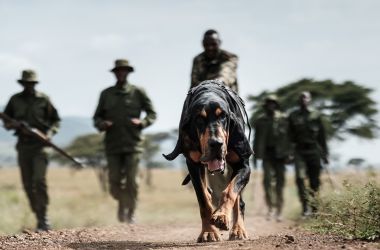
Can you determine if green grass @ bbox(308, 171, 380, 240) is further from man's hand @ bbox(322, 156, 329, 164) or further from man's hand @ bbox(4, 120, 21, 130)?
man's hand @ bbox(322, 156, 329, 164)

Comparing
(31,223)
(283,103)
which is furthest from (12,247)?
(283,103)

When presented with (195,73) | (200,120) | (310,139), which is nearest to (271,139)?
(310,139)

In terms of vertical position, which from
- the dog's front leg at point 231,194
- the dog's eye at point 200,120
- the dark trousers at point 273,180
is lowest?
the dog's front leg at point 231,194

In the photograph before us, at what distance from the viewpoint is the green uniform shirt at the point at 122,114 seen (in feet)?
37.4

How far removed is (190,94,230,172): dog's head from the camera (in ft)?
20.3

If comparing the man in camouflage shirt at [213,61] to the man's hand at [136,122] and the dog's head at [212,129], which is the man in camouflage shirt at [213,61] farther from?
the man's hand at [136,122]

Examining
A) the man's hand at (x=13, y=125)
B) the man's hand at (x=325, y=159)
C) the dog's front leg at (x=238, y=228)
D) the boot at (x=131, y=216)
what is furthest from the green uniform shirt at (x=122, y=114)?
the dog's front leg at (x=238, y=228)

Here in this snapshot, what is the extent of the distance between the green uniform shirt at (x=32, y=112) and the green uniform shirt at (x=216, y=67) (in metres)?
3.39

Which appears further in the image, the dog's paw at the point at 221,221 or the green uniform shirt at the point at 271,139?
the green uniform shirt at the point at 271,139

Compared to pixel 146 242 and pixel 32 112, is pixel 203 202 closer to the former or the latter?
pixel 146 242

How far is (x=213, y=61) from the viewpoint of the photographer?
8.83m

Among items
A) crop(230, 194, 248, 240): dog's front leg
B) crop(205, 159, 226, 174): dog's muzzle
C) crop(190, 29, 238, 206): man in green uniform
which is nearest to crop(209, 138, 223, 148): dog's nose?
crop(205, 159, 226, 174): dog's muzzle

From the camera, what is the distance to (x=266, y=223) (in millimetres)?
12500

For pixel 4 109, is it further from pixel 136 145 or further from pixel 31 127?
pixel 136 145
